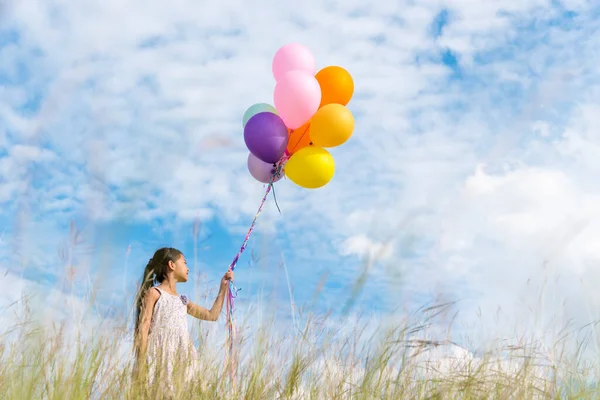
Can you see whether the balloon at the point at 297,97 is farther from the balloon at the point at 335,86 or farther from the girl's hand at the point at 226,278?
the girl's hand at the point at 226,278

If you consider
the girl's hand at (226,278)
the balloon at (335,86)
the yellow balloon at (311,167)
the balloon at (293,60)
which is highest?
the balloon at (293,60)

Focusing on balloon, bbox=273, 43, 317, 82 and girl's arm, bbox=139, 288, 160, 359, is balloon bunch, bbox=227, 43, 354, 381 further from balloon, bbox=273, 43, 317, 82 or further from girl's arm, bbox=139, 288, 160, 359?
girl's arm, bbox=139, 288, 160, 359

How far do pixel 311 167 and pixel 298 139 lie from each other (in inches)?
15.0

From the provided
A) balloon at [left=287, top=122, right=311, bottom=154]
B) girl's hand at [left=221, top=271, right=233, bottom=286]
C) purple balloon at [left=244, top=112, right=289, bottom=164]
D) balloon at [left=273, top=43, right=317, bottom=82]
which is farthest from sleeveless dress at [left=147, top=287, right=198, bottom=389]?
balloon at [left=273, top=43, right=317, bottom=82]

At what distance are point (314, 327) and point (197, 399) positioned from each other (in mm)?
721

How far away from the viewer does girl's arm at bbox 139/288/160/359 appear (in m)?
3.60

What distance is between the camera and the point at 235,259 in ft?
14.5

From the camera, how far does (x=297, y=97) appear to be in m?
4.63

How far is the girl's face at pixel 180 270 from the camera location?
4.29 m

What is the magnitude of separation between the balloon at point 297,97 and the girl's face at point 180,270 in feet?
4.36

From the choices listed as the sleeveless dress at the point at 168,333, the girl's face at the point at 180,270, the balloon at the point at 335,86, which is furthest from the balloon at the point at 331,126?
the sleeveless dress at the point at 168,333

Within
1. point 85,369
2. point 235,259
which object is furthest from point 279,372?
point 235,259

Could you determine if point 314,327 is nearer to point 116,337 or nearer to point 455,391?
point 455,391

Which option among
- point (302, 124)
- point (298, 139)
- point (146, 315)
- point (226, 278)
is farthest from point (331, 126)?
point (146, 315)
